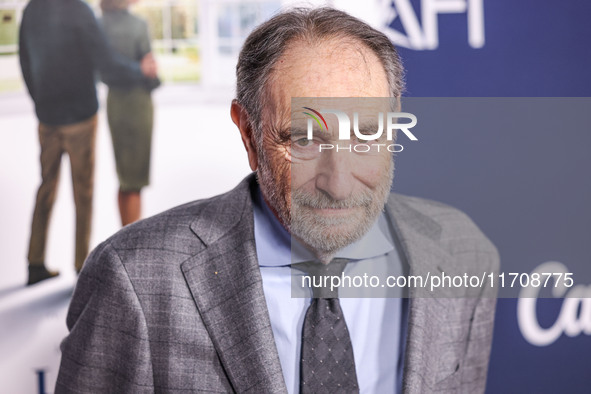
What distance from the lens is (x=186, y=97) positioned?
1724 mm

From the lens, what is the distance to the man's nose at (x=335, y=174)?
0.94 m

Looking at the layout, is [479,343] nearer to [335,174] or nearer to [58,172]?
[335,174]

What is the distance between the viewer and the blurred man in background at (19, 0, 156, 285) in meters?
1.62

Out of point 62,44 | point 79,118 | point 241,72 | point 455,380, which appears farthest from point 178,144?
point 455,380

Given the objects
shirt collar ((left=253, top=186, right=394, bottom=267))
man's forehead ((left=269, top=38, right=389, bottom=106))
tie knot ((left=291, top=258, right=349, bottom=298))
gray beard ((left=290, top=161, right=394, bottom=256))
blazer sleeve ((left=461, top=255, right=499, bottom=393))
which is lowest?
blazer sleeve ((left=461, top=255, right=499, bottom=393))

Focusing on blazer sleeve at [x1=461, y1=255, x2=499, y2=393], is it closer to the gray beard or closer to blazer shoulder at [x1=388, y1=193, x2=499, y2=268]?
blazer shoulder at [x1=388, y1=193, x2=499, y2=268]

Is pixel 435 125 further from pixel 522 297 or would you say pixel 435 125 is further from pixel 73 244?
pixel 73 244

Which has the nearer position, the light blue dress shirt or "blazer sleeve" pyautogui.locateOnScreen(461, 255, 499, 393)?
the light blue dress shirt

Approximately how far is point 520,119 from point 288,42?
74 cm

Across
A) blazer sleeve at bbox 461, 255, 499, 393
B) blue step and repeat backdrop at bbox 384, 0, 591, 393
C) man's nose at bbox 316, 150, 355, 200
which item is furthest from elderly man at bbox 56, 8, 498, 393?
blue step and repeat backdrop at bbox 384, 0, 591, 393

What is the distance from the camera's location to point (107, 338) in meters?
1.08

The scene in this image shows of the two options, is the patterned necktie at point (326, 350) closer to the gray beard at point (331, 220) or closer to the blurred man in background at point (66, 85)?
the gray beard at point (331, 220)

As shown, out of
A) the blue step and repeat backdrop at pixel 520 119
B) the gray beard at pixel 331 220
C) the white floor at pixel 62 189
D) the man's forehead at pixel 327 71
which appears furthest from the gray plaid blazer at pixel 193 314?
the white floor at pixel 62 189

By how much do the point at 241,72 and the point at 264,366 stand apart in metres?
0.52
